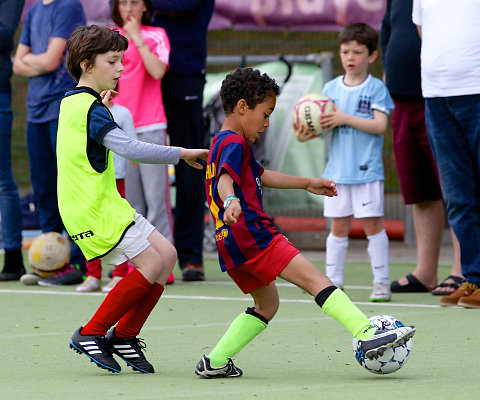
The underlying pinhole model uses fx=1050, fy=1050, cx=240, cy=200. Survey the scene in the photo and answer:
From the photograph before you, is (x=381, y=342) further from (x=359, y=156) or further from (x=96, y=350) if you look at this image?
(x=359, y=156)

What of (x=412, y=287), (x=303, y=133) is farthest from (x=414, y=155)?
(x=412, y=287)

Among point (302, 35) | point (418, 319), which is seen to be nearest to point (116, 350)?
point (418, 319)

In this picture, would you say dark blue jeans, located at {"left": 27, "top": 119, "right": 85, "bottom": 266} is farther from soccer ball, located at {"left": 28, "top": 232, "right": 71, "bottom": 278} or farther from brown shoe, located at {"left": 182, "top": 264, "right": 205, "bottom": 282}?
brown shoe, located at {"left": 182, "top": 264, "right": 205, "bottom": 282}

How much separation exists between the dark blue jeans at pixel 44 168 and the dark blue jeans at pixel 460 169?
9.92 feet

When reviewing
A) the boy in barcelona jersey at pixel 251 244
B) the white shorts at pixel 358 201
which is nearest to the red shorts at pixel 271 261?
the boy in barcelona jersey at pixel 251 244

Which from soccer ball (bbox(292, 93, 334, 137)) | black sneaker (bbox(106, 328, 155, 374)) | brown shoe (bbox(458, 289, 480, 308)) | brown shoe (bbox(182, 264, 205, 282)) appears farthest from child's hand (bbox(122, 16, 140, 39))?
black sneaker (bbox(106, 328, 155, 374))

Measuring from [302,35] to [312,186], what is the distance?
6797 millimetres

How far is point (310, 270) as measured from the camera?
4.46m

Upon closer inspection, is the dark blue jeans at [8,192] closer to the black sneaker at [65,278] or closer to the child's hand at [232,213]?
the black sneaker at [65,278]

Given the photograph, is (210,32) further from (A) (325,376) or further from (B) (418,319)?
(A) (325,376)

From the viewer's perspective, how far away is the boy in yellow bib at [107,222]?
4656mm

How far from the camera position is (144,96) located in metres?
7.98

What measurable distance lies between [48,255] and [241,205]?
390 centimetres

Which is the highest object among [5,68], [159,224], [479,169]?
[5,68]
